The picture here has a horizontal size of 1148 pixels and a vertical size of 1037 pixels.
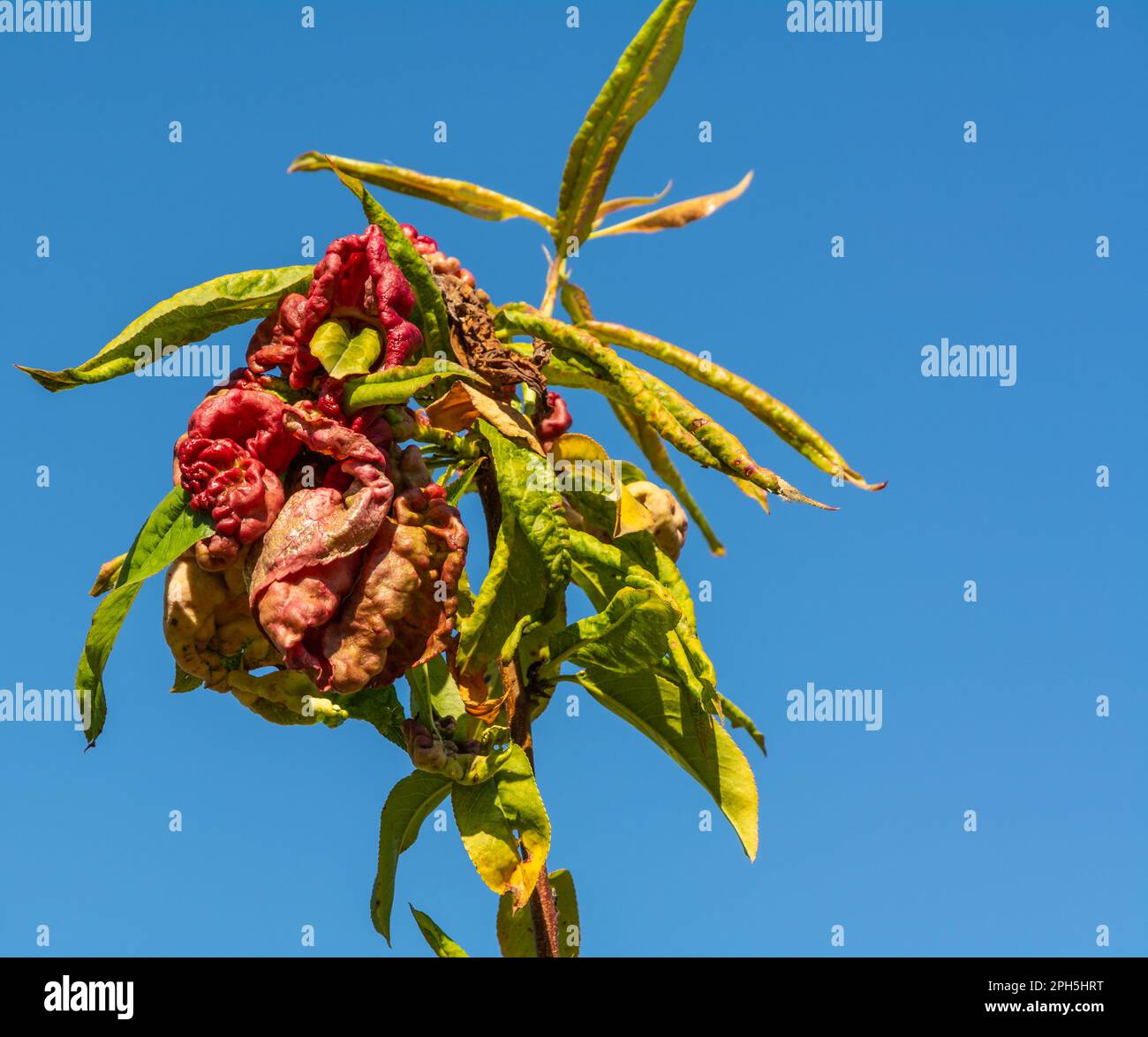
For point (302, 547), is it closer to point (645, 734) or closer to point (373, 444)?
point (373, 444)

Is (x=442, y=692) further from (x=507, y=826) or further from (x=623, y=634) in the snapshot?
(x=623, y=634)

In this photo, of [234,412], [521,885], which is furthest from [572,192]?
[521,885]

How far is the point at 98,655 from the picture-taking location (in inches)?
158

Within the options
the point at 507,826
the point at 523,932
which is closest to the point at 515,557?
the point at 507,826

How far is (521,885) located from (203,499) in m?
1.33

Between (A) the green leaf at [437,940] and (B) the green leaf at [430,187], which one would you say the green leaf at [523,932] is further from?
(B) the green leaf at [430,187]

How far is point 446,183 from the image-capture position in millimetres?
5020

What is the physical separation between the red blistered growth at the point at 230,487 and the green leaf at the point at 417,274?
64 centimetres

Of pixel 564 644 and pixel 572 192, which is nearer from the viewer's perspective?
pixel 564 644

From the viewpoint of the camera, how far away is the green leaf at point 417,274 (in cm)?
→ 416

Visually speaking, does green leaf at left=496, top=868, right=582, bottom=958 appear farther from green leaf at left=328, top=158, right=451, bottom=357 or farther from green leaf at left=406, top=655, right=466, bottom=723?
green leaf at left=328, top=158, right=451, bottom=357

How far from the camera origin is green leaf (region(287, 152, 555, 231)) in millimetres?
4984

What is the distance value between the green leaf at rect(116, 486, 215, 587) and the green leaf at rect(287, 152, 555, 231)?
4.83ft

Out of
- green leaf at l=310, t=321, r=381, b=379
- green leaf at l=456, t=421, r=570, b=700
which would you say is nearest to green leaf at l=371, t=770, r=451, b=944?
green leaf at l=456, t=421, r=570, b=700
